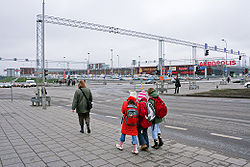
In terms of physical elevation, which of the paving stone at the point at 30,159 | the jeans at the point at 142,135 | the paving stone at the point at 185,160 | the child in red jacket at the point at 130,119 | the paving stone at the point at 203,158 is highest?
the child in red jacket at the point at 130,119

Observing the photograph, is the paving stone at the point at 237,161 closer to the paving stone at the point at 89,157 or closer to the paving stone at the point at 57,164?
the paving stone at the point at 89,157

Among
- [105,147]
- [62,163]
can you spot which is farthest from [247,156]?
[62,163]

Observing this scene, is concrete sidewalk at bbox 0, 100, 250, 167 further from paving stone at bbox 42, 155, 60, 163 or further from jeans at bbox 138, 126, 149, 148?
jeans at bbox 138, 126, 149, 148

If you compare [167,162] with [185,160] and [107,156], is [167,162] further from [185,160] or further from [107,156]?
[107,156]

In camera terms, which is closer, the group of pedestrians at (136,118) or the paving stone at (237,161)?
the paving stone at (237,161)

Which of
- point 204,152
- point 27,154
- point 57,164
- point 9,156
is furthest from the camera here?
point 204,152

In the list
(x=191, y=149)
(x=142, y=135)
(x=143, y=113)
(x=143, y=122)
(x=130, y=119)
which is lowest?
(x=191, y=149)

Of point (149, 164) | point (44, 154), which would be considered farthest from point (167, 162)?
point (44, 154)

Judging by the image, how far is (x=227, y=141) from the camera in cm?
587

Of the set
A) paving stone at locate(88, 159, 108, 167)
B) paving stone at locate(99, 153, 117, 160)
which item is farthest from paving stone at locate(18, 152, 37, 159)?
paving stone at locate(99, 153, 117, 160)

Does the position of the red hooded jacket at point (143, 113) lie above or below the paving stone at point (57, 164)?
above

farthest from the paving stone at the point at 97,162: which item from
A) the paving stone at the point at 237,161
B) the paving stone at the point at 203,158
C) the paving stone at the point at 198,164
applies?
the paving stone at the point at 237,161

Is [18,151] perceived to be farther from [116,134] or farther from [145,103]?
[145,103]

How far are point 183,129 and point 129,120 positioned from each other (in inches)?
130
